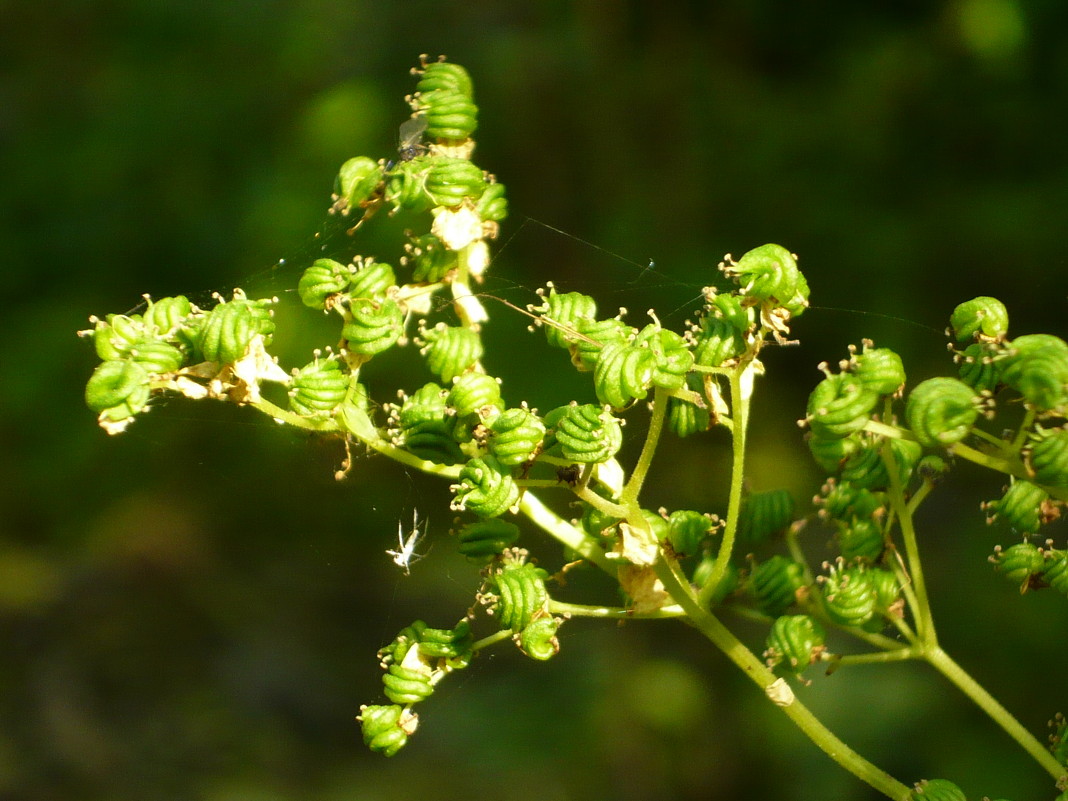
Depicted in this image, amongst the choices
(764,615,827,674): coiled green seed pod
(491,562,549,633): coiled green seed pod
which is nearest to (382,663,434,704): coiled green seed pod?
(491,562,549,633): coiled green seed pod

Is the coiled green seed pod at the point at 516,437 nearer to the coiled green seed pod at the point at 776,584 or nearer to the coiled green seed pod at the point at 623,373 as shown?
the coiled green seed pod at the point at 623,373

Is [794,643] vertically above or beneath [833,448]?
beneath

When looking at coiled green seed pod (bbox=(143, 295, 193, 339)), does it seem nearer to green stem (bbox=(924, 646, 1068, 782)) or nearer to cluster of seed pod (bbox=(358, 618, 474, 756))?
cluster of seed pod (bbox=(358, 618, 474, 756))

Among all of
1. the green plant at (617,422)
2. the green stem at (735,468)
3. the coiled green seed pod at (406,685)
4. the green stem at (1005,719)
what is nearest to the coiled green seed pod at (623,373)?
the green plant at (617,422)

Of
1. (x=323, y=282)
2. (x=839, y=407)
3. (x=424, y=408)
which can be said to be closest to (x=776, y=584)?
(x=839, y=407)

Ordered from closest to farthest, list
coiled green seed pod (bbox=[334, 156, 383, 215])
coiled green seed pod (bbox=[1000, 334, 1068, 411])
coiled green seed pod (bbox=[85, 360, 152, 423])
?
coiled green seed pod (bbox=[1000, 334, 1068, 411])
coiled green seed pod (bbox=[85, 360, 152, 423])
coiled green seed pod (bbox=[334, 156, 383, 215])

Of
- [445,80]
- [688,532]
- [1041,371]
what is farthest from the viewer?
[445,80]

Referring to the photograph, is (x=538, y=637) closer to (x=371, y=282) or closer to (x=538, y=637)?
(x=538, y=637)
